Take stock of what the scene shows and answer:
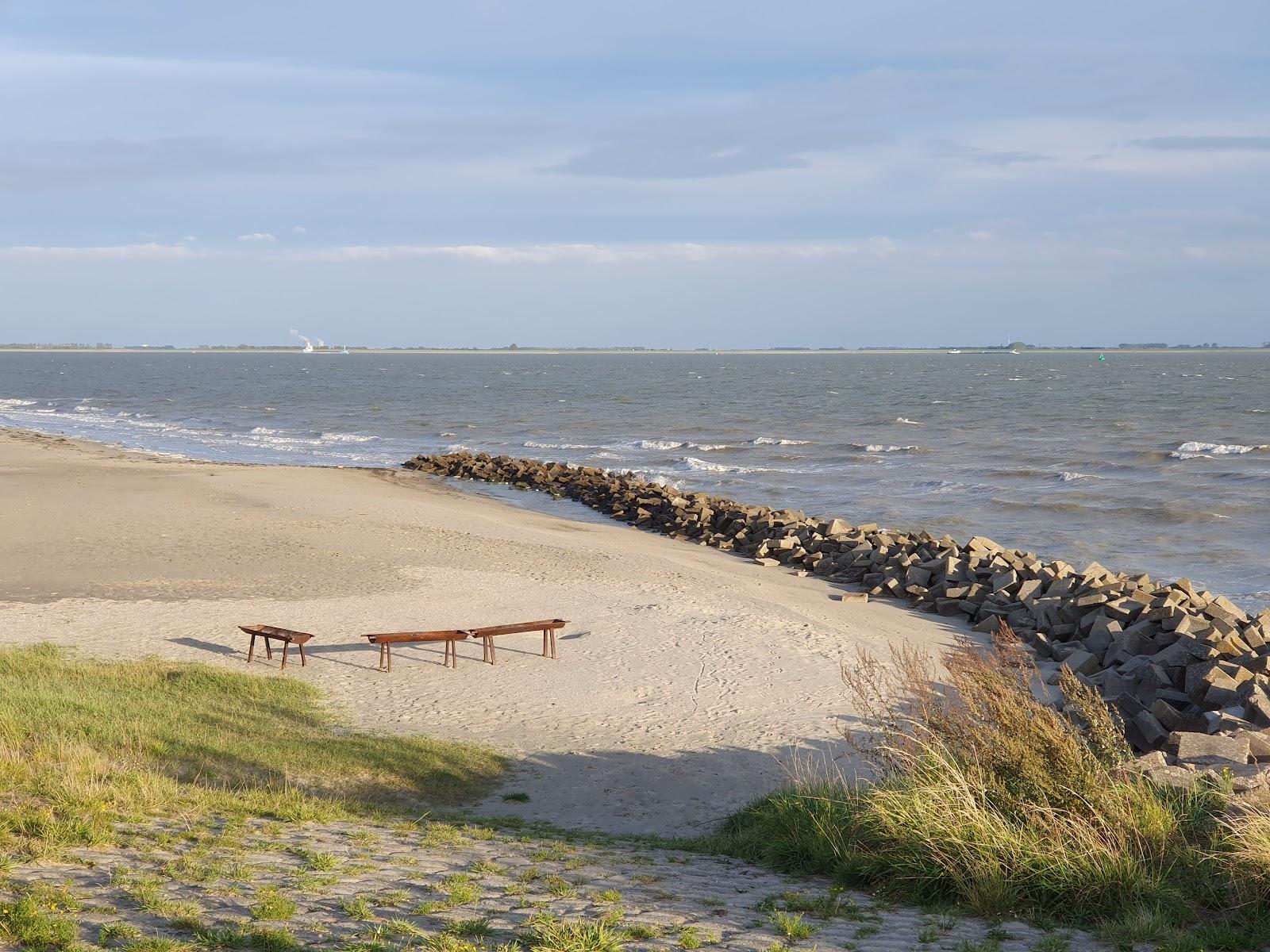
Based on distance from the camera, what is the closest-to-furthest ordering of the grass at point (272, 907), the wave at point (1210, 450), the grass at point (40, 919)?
the grass at point (40, 919) → the grass at point (272, 907) → the wave at point (1210, 450)

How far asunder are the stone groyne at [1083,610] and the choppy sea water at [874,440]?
403 cm

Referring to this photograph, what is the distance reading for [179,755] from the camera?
929 centimetres

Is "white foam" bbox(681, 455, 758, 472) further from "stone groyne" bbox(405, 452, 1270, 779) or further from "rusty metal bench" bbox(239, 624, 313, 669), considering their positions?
"rusty metal bench" bbox(239, 624, 313, 669)

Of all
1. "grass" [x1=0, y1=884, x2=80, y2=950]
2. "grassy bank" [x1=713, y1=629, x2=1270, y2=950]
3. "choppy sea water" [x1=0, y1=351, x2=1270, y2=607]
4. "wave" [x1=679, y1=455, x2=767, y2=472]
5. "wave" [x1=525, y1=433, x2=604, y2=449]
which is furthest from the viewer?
"wave" [x1=525, y1=433, x2=604, y2=449]

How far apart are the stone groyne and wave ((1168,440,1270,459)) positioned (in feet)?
68.1

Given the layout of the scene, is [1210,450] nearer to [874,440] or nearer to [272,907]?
[874,440]

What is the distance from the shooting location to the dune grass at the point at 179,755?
24.3ft

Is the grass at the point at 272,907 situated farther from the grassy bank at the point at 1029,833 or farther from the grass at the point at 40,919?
the grassy bank at the point at 1029,833

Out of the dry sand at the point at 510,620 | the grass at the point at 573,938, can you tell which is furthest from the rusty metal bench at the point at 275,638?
the grass at the point at 573,938

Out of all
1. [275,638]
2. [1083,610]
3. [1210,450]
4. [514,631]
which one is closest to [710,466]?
[1210,450]

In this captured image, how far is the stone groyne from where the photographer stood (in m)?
11.7

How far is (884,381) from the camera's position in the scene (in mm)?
123312

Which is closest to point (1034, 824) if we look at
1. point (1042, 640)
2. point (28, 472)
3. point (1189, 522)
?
point (1042, 640)

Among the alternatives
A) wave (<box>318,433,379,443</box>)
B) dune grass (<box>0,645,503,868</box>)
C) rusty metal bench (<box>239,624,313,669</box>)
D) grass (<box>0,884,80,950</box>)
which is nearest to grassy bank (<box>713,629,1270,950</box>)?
dune grass (<box>0,645,503,868</box>)
